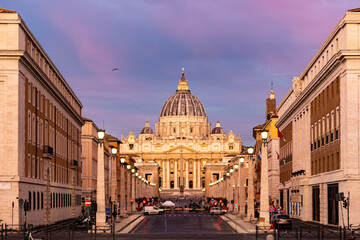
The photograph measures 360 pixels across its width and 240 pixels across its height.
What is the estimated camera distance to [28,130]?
60438mm

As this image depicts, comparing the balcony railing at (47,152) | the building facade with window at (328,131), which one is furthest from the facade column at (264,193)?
the balcony railing at (47,152)

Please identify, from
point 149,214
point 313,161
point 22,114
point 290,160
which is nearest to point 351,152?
point 313,161

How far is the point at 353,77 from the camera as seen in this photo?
5581 centimetres

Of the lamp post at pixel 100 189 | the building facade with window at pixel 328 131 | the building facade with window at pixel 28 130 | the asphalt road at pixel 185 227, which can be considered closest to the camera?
the lamp post at pixel 100 189

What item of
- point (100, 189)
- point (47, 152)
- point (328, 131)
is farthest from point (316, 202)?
point (100, 189)

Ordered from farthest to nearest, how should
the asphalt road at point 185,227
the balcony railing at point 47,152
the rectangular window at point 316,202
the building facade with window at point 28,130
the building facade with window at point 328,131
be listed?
the rectangular window at point 316,202 → the balcony railing at point 47,152 → the asphalt road at point 185,227 → the building facade with window at point 328,131 → the building facade with window at point 28,130

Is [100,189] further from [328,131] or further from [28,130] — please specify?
[328,131]

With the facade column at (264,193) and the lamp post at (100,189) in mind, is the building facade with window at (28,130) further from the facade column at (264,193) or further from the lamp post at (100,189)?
the facade column at (264,193)

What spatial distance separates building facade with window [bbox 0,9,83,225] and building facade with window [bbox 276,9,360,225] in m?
23.6

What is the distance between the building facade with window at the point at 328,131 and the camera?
182 feet

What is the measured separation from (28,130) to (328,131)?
81.9 feet

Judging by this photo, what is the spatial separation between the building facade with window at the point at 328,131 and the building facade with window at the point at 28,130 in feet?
77.3

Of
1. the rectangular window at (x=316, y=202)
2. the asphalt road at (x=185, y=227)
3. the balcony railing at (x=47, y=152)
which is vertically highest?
the balcony railing at (x=47, y=152)

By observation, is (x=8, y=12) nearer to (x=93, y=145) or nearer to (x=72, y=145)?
(x=72, y=145)
